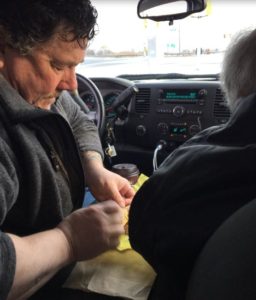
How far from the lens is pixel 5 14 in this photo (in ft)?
3.17

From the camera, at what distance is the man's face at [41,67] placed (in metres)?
0.99

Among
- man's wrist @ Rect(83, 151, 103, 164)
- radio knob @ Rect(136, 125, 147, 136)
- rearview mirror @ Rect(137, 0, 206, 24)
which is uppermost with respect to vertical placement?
rearview mirror @ Rect(137, 0, 206, 24)

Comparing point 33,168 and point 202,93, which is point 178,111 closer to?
point 202,93

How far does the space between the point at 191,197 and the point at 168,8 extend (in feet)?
4.71

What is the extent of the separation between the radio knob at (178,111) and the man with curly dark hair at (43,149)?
4.61 ft

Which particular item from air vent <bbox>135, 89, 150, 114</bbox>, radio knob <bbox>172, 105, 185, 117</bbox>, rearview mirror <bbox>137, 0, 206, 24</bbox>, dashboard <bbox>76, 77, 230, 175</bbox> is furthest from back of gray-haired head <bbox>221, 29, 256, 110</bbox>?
air vent <bbox>135, 89, 150, 114</bbox>

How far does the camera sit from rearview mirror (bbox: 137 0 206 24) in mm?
1895

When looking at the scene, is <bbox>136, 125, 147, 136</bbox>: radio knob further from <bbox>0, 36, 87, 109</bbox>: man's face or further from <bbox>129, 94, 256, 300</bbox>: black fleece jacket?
<bbox>129, 94, 256, 300</bbox>: black fleece jacket

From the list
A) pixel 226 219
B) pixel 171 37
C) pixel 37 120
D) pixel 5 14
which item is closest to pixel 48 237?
pixel 37 120

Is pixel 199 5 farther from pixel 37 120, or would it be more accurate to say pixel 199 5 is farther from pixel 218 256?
pixel 218 256

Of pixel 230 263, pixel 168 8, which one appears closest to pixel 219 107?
pixel 168 8

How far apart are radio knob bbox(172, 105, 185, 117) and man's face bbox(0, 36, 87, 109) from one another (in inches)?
56.3

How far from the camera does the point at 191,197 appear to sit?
2.53ft

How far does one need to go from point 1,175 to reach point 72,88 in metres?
0.41
